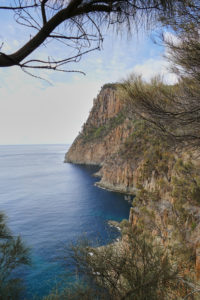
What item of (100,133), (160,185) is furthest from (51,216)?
(100,133)

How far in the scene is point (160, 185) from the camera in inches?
→ 661

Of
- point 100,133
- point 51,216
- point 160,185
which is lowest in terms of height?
point 51,216

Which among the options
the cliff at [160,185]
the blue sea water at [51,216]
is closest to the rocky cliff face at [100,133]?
the cliff at [160,185]

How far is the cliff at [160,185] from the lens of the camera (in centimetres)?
796

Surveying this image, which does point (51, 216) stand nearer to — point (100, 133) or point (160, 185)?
point (160, 185)

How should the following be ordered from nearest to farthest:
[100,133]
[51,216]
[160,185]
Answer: [160,185] → [51,216] → [100,133]

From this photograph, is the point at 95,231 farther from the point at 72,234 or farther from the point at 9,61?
the point at 9,61

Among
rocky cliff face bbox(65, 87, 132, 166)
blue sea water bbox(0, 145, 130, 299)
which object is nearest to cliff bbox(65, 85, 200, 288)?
rocky cliff face bbox(65, 87, 132, 166)

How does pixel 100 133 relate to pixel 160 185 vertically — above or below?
above

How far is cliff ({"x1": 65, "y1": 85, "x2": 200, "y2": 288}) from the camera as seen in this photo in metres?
7.96

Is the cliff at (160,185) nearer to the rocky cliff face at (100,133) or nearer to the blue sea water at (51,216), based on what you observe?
the rocky cliff face at (100,133)

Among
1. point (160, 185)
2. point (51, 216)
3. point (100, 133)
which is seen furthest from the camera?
point (100, 133)

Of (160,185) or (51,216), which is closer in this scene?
(160,185)

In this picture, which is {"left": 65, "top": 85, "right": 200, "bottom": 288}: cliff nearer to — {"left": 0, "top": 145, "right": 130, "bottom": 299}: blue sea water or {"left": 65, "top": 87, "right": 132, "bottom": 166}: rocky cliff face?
{"left": 65, "top": 87, "right": 132, "bottom": 166}: rocky cliff face
